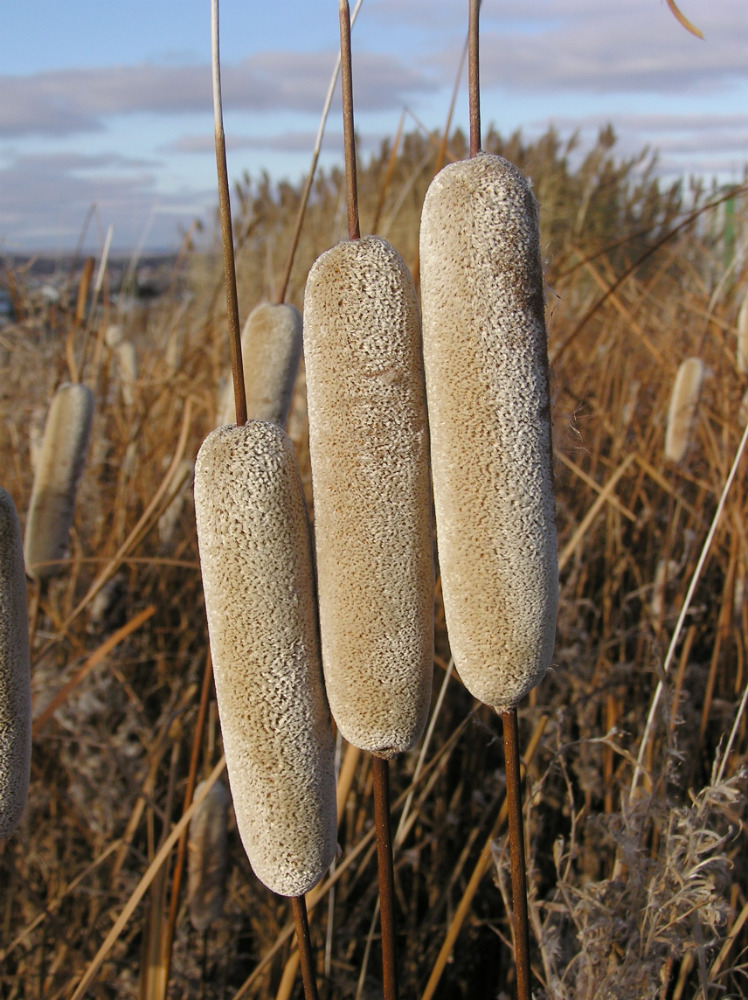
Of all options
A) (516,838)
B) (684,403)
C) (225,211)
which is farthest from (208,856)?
(684,403)

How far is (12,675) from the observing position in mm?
531

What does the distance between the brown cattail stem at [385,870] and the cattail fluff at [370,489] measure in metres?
0.05

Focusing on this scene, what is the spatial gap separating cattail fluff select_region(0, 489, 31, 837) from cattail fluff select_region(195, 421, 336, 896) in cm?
14

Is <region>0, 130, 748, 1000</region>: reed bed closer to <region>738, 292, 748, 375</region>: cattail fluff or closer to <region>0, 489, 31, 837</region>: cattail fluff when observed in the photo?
<region>738, 292, 748, 375</region>: cattail fluff

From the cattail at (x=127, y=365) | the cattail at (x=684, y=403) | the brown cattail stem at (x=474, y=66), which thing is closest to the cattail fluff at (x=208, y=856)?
the brown cattail stem at (x=474, y=66)

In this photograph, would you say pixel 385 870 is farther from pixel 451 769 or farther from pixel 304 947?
pixel 451 769

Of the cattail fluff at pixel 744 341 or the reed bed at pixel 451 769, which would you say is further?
the cattail fluff at pixel 744 341

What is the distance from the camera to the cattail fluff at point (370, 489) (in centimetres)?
45

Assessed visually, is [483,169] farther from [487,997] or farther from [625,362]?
[625,362]

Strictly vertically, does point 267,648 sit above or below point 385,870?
above

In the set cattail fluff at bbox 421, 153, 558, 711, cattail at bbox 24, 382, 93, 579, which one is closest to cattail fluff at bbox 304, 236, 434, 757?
cattail fluff at bbox 421, 153, 558, 711

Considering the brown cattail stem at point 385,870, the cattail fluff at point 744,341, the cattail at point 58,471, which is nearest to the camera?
the brown cattail stem at point 385,870

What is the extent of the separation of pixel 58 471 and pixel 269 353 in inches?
15.8

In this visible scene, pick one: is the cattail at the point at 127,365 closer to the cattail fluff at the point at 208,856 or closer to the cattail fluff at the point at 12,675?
the cattail fluff at the point at 208,856
